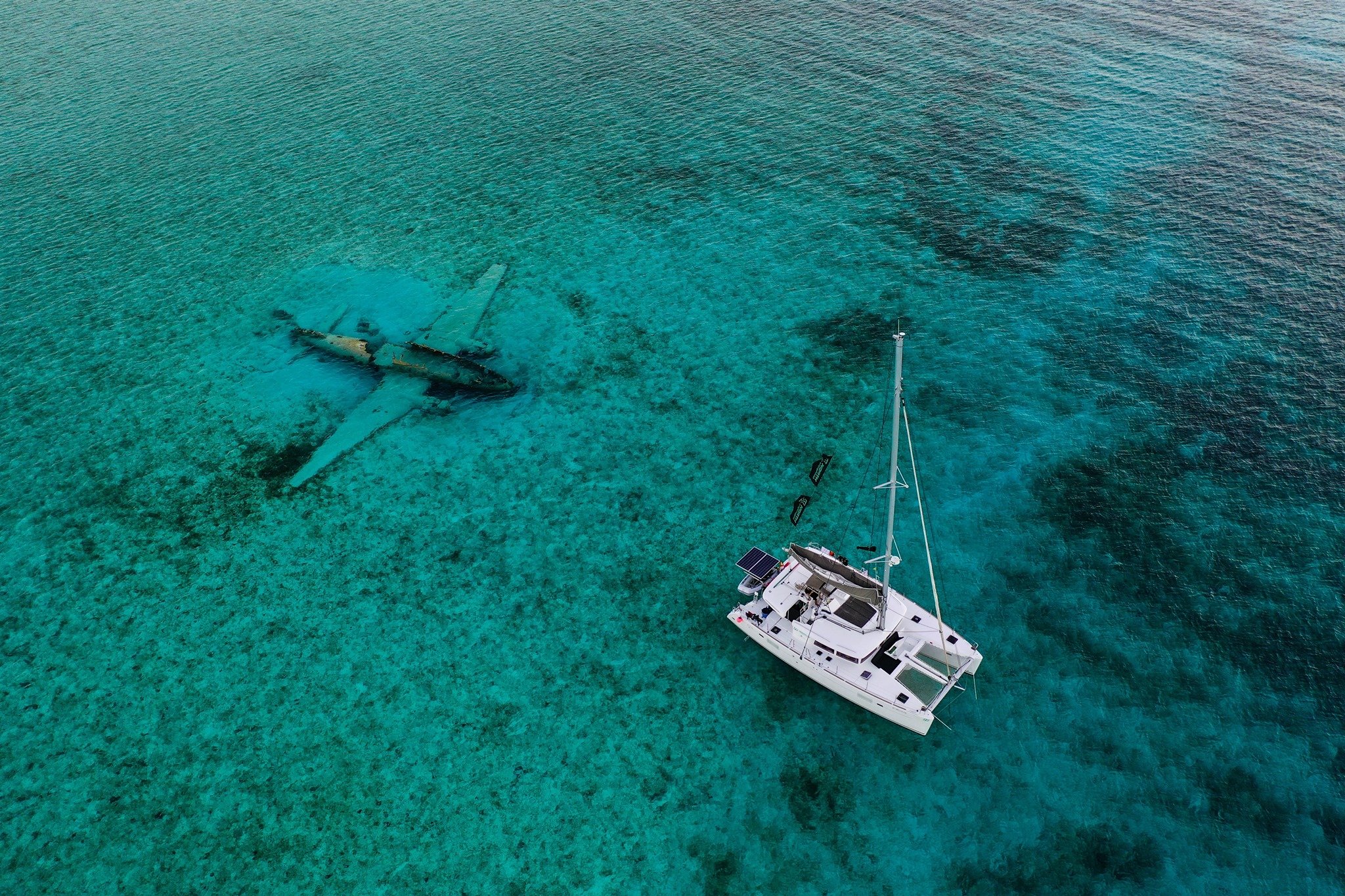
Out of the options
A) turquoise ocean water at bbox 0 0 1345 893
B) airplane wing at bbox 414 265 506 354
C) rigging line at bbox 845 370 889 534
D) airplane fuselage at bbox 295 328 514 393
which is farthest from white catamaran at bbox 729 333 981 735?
airplane wing at bbox 414 265 506 354

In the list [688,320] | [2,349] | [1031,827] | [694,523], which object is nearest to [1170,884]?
[1031,827]

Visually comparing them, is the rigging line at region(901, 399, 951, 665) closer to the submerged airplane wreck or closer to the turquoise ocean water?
the turquoise ocean water

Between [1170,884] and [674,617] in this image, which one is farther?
[674,617]

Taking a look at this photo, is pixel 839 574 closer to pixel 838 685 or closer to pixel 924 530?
pixel 838 685

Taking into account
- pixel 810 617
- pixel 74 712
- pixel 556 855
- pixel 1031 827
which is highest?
pixel 810 617

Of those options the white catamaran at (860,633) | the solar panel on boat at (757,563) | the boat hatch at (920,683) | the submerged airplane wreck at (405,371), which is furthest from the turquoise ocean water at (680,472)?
the solar panel on boat at (757,563)

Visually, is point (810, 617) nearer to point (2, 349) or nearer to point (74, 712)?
point (74, 712)
